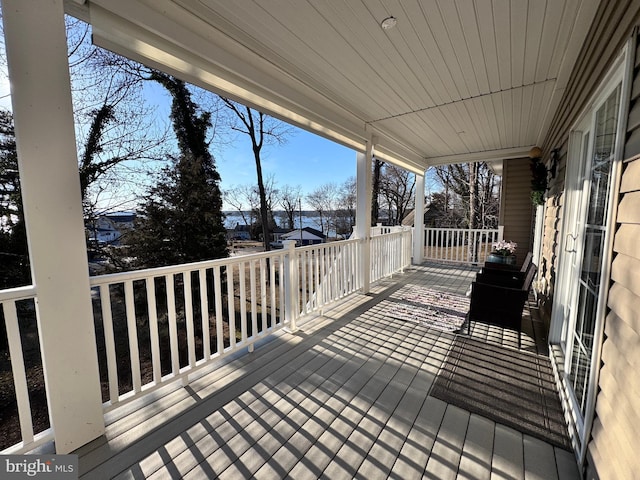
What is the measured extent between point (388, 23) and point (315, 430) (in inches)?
109

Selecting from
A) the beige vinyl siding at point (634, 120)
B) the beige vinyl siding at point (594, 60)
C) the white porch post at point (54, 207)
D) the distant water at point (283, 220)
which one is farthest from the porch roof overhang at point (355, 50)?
the distant water at point (283, 220)

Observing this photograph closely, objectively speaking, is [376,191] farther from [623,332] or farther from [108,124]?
[623,332]

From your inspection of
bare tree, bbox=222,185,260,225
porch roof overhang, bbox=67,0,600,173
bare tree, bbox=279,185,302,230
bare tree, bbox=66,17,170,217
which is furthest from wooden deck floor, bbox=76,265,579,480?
bare tree, bbox=279,185,302,230

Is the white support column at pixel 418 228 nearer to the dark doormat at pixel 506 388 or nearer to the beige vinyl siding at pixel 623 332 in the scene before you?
the dark doormat at pixel 506 388

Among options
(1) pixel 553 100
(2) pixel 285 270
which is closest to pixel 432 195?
(1) pixel 553 100

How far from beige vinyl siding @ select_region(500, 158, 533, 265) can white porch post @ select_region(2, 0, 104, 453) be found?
741 centimetres

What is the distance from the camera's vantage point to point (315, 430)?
1718 mm

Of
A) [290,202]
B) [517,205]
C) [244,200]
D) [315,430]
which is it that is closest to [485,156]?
[517,205]

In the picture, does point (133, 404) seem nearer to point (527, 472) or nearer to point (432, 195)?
point (527, 472)

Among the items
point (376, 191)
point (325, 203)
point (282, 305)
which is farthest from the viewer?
point (325, 203)

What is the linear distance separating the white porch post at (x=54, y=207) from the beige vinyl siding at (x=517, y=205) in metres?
7.41

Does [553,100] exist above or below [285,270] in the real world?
above

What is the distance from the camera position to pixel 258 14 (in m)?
1.86

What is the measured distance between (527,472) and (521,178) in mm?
6346
